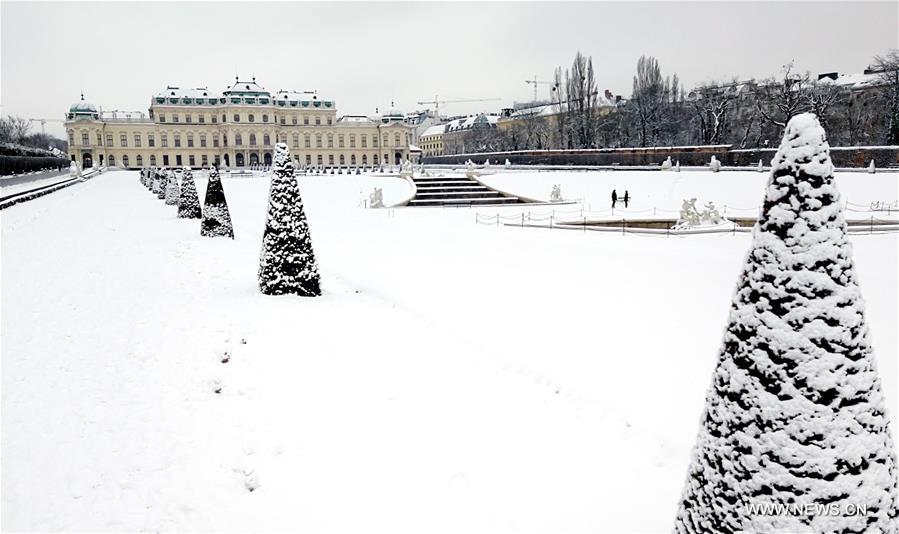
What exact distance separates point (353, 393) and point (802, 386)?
4.73m

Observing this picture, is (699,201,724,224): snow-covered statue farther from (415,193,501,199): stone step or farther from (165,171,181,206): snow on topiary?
(165,171,181,206): snow on topiary

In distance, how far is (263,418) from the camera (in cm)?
591

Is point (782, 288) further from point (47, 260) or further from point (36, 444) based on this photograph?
point (47, 260)

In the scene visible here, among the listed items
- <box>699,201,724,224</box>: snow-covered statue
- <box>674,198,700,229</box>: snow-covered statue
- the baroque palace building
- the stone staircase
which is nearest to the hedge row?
the stone staircase

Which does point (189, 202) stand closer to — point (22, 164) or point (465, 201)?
point (465, 201)

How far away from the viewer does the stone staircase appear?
35.4 m

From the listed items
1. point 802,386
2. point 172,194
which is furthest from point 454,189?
point 802,386

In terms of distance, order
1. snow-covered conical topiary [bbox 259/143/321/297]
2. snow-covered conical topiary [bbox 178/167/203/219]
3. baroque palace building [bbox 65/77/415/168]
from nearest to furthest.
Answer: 1. snow-covered conical topiary [bbox 259/143/321/297]
2. snow-covered conical topiary [bbox 178/167/203/219]
3. baroque palace building [bbox 65/77/415/168]

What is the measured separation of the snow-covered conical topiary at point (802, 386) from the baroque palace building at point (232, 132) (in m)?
89.4

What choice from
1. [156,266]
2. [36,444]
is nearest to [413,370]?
[36,444]

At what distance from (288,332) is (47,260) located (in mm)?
8589

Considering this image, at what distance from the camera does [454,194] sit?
3731 centimetres

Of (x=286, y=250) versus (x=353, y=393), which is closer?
(x=353, y=393)

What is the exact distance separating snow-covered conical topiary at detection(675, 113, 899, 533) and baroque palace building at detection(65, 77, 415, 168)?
293 feet
